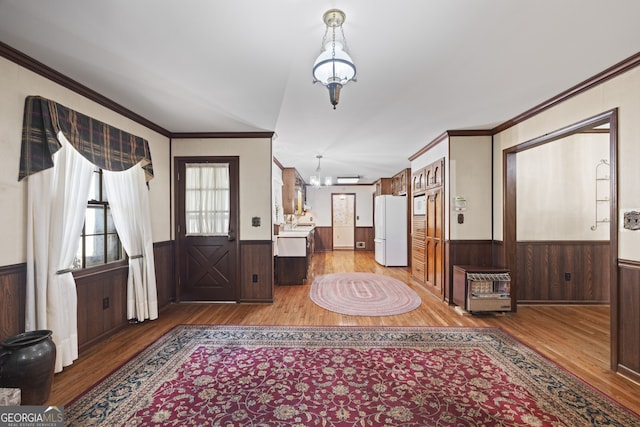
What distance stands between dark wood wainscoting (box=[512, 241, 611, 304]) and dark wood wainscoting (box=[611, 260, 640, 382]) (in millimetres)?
1782

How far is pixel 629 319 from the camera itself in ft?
7.59

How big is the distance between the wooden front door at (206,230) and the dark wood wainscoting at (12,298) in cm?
210

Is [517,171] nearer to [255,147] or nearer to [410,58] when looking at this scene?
[410,58]

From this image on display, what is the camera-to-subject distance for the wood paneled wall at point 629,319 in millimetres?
2250

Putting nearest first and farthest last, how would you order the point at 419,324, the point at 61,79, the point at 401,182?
the point at 61,79, the point at 419,324, the point at 401,182

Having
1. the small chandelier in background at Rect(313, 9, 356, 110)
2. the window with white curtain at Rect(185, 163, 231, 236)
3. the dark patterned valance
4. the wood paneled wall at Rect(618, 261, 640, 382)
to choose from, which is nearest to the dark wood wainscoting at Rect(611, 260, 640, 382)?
the wood paneled wall at Rect(618, 261, 640, 382)

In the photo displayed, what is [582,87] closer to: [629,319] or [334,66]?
[629,319]

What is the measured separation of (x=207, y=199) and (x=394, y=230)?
459 centimetres

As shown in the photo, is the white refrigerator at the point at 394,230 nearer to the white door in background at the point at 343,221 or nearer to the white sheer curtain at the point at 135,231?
the white door in background at the point at 343,221

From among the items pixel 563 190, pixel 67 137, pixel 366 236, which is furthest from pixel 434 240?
pixel 366 236

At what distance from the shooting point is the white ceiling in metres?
1.69

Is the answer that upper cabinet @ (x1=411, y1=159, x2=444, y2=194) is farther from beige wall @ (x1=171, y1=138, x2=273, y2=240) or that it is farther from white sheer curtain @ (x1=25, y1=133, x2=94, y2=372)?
white sheer curtain @ (x1=25, y1=133, x2=94, y2=372)

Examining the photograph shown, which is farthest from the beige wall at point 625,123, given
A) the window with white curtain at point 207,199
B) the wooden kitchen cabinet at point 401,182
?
the window with white curtain at point 207,199

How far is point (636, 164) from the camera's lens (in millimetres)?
2240
